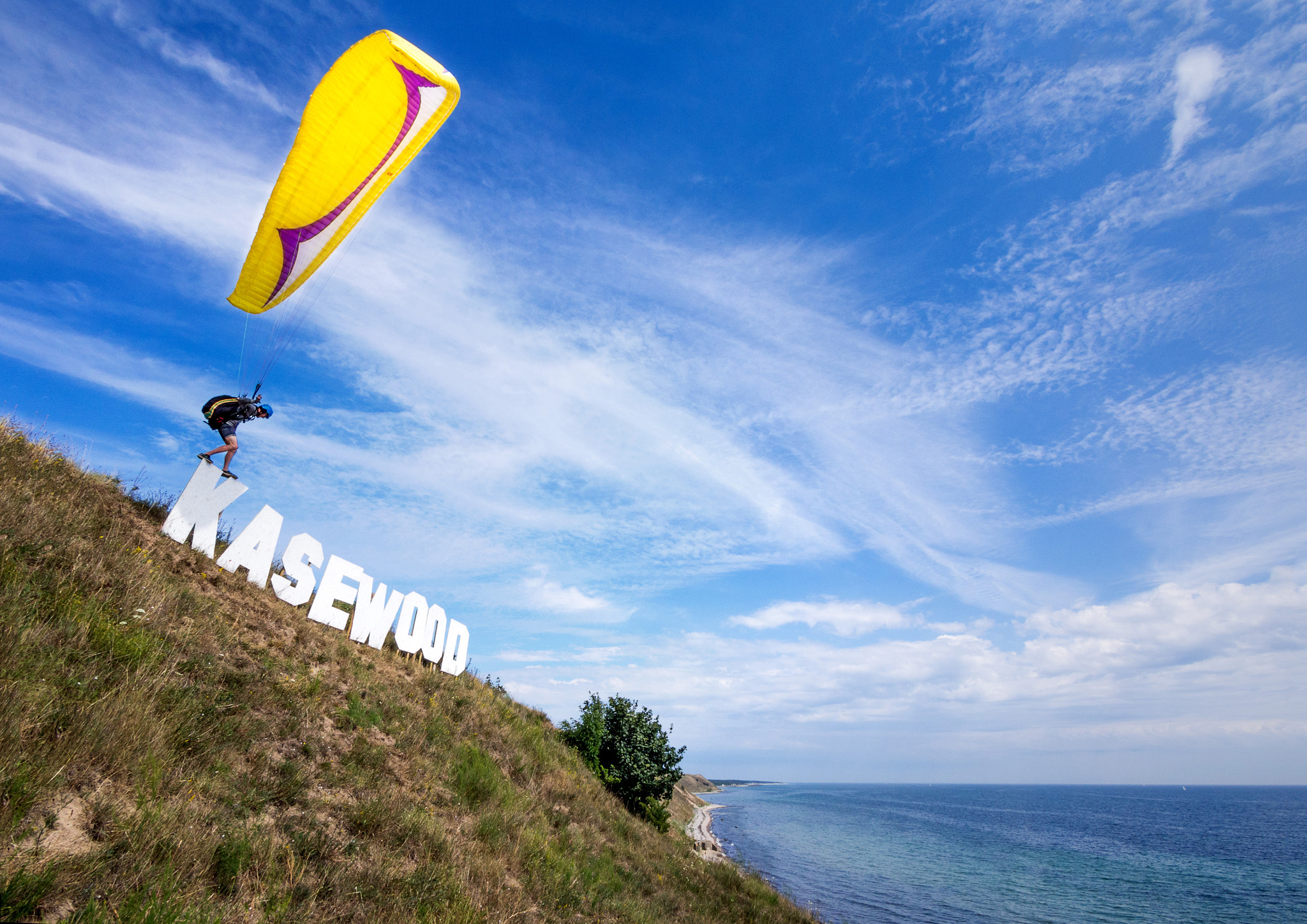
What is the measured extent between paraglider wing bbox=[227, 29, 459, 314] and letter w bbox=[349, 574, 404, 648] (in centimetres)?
819

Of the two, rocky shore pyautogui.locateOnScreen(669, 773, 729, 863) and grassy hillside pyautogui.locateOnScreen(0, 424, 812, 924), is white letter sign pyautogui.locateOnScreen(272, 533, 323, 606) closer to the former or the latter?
grassy hillside pyautogui.locateOnScreen(0, 424, 812, 924)

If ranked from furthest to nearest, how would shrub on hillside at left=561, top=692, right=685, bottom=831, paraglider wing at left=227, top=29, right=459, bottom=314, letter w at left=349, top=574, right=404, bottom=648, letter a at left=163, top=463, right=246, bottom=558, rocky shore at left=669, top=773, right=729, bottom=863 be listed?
rocky shore at left=669, top=773, right=729, bottom=863
shrub on hillside at left=561, top=692, right=685, bottom=831
letter w at left=349, top=574, right=404, bottom=648
letter a at left=163, top=463, right=246, bottom=558
paraglider wing at left=227, top=29, right=459, bottom=314

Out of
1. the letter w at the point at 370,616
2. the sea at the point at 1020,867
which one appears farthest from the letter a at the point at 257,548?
the sea at the point at 1020,867

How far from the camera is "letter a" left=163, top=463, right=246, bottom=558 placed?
1225 centimetres

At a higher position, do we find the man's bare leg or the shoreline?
the man's bare leg

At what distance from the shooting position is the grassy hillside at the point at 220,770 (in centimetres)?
502

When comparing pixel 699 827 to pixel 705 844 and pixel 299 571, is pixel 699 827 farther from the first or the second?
pixel 299 571

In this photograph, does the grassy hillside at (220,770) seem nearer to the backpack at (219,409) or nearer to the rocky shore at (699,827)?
the backpack at (219,409)

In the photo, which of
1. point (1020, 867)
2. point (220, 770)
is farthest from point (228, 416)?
point (1020, 867)

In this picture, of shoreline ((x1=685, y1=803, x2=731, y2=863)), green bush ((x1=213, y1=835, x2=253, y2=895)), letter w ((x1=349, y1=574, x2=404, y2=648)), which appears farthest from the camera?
shoreline ((x1=685, y1=803, x2=731, y2=863))

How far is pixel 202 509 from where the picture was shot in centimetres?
1269

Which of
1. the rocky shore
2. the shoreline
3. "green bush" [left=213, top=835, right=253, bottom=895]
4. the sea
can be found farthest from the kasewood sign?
the sea

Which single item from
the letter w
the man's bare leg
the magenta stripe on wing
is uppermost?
the magenta stripe on wing

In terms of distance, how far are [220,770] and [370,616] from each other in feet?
32.4
